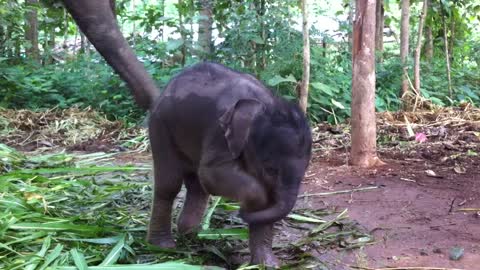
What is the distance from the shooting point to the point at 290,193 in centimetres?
299

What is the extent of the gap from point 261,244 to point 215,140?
1.83 feet

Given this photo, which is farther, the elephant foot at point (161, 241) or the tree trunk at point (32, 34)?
the tree trunk at point (32, 34)

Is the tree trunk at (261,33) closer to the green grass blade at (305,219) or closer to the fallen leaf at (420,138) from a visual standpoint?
the fallen leaf at (420,138)

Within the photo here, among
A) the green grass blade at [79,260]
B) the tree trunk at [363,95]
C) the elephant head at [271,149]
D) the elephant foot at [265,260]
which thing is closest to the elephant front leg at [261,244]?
the elephant foot at [265,260]

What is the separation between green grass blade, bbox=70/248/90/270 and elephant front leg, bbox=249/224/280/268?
0.80 m

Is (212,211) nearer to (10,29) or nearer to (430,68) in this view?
(430,68)

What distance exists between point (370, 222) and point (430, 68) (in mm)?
6328

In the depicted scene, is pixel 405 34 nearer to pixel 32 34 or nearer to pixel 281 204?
pixel 281 204

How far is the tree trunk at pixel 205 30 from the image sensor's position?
28.9 feet

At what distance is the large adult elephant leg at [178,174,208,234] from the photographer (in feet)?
12.3

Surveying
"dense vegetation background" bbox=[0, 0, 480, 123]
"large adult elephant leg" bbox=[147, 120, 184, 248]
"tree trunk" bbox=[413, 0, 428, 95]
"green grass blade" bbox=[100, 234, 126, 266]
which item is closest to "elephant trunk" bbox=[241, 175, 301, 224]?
"large adult elephant leg" bbox=[147, 120, 184, 248]

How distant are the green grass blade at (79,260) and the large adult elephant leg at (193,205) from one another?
75 cm

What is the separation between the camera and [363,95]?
5320 mm

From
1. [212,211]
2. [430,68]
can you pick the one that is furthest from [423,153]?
[430,68]
